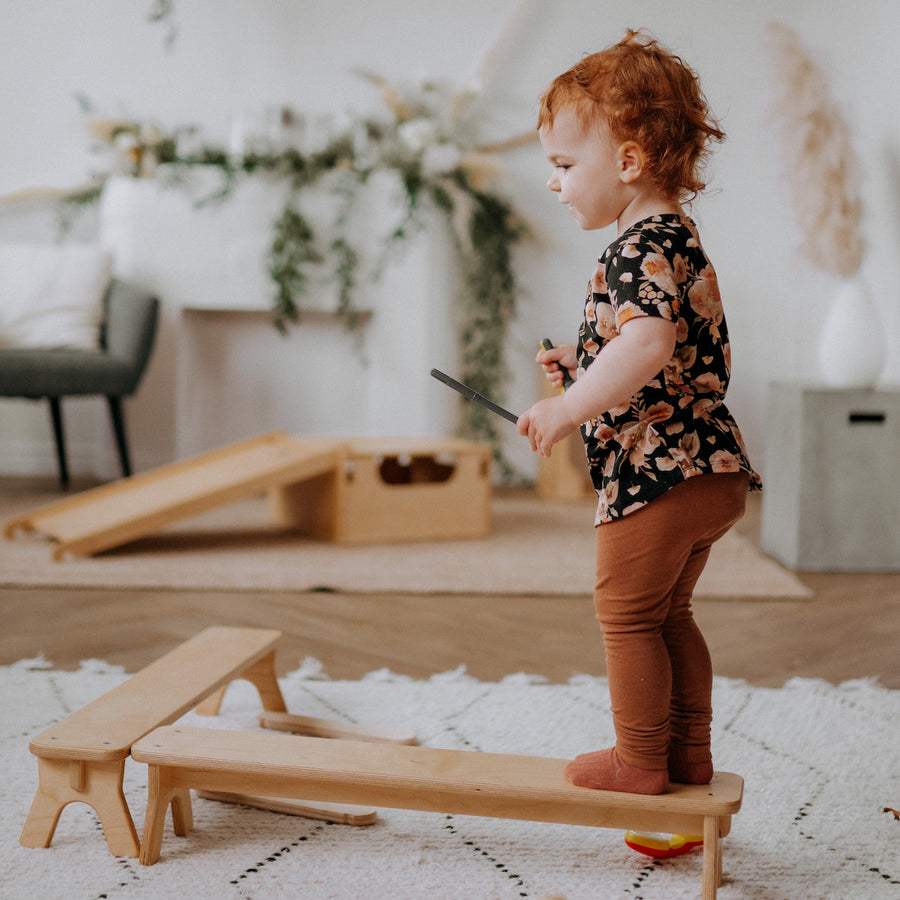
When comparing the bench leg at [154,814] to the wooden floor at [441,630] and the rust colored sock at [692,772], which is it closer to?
the rust colored sock at [692,772]

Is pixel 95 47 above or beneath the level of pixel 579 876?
above

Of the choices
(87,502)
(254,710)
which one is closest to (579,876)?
(254,710)

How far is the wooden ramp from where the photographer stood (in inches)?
95.7

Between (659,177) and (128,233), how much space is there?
111 inches

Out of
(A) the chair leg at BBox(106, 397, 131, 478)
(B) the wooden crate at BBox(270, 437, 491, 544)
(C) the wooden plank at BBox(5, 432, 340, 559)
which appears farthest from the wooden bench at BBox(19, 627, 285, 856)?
(A) the chair leg at BBox(106, 397, 131, 478)

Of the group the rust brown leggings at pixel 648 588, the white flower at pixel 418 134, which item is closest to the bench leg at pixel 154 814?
the rust brown leggings at pixel 648 588

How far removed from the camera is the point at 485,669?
165 centimetres

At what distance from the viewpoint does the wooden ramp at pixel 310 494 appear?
2.43 metres

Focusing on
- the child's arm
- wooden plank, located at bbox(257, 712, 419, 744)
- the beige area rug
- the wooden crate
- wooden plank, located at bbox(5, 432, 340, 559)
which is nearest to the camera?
the child's arm

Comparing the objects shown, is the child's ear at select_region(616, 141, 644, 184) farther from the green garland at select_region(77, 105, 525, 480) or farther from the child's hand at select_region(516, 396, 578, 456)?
the green garland at select_region(77, 105, 525, 480)

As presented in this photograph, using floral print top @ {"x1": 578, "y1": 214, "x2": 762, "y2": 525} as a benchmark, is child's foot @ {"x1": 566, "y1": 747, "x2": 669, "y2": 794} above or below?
below

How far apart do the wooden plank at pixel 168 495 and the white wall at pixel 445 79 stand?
116cm

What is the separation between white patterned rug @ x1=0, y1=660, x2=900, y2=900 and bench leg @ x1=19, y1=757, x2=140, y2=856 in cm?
2

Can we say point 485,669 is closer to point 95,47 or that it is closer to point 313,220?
point 313,220
